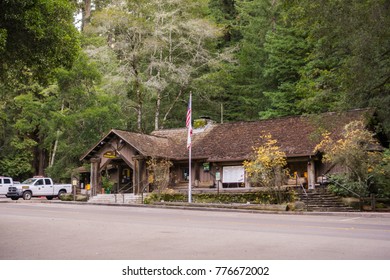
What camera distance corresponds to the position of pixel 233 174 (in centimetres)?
3375

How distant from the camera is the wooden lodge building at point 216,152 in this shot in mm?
30984

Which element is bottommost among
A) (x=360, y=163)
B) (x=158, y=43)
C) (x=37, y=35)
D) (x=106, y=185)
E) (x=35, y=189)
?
(x=35, y=189)

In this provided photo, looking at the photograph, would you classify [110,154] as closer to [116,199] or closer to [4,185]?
[116,199]

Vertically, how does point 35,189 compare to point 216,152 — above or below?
below

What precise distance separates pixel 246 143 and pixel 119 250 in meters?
25.2

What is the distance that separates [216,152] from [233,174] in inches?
82.5

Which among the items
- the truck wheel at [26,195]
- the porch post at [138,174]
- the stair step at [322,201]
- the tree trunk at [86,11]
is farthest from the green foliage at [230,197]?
the tree trunk at [86,11]

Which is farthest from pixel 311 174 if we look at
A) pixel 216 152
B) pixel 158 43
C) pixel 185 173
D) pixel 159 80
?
pixel 158 43

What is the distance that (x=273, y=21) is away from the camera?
49219mm

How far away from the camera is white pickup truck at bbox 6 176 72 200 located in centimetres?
3662

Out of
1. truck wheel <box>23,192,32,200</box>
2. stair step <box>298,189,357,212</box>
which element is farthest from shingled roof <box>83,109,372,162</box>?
truck wheel <box>23,192,32,200</box>

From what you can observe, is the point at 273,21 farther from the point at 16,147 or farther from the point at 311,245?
the point at 311,245

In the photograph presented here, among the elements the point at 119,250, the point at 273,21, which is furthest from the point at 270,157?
the point at 273,21

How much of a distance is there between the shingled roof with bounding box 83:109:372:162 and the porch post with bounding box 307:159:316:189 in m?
0.91
